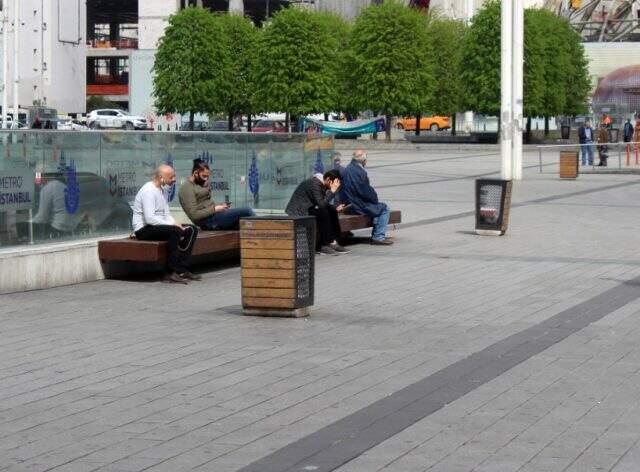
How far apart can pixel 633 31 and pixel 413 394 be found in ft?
321

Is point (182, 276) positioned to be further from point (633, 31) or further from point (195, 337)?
point (633, 31)

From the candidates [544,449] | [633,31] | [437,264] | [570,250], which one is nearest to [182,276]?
[437,264]

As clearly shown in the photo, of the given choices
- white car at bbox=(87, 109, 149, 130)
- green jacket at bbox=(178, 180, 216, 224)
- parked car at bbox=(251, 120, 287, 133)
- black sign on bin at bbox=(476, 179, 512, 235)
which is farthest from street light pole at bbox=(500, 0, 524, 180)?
white car at bbox=(87, 109, 149, 130)

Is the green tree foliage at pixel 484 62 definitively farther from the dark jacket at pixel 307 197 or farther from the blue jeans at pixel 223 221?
the blue jeans at pixel 223 221

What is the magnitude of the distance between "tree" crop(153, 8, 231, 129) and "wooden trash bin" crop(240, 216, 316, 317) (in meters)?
60.2

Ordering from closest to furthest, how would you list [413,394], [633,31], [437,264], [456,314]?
[413,394]
[456,314]
[437,264]
[633,31]

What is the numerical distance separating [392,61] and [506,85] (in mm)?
33736

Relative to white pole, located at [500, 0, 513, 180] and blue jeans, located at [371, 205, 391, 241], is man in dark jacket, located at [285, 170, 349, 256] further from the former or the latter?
white pole, located at [500, 0, 513, 180]

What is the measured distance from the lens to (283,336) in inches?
438

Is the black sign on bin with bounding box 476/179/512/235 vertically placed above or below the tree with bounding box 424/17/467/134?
below

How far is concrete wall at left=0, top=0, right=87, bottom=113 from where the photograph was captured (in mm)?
82125

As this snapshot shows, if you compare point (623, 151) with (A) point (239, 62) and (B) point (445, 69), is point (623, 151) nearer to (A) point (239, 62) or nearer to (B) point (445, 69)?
(B) point (445, 69)

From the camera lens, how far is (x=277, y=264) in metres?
12.0

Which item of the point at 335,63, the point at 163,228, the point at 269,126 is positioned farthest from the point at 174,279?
the point at 269,126
